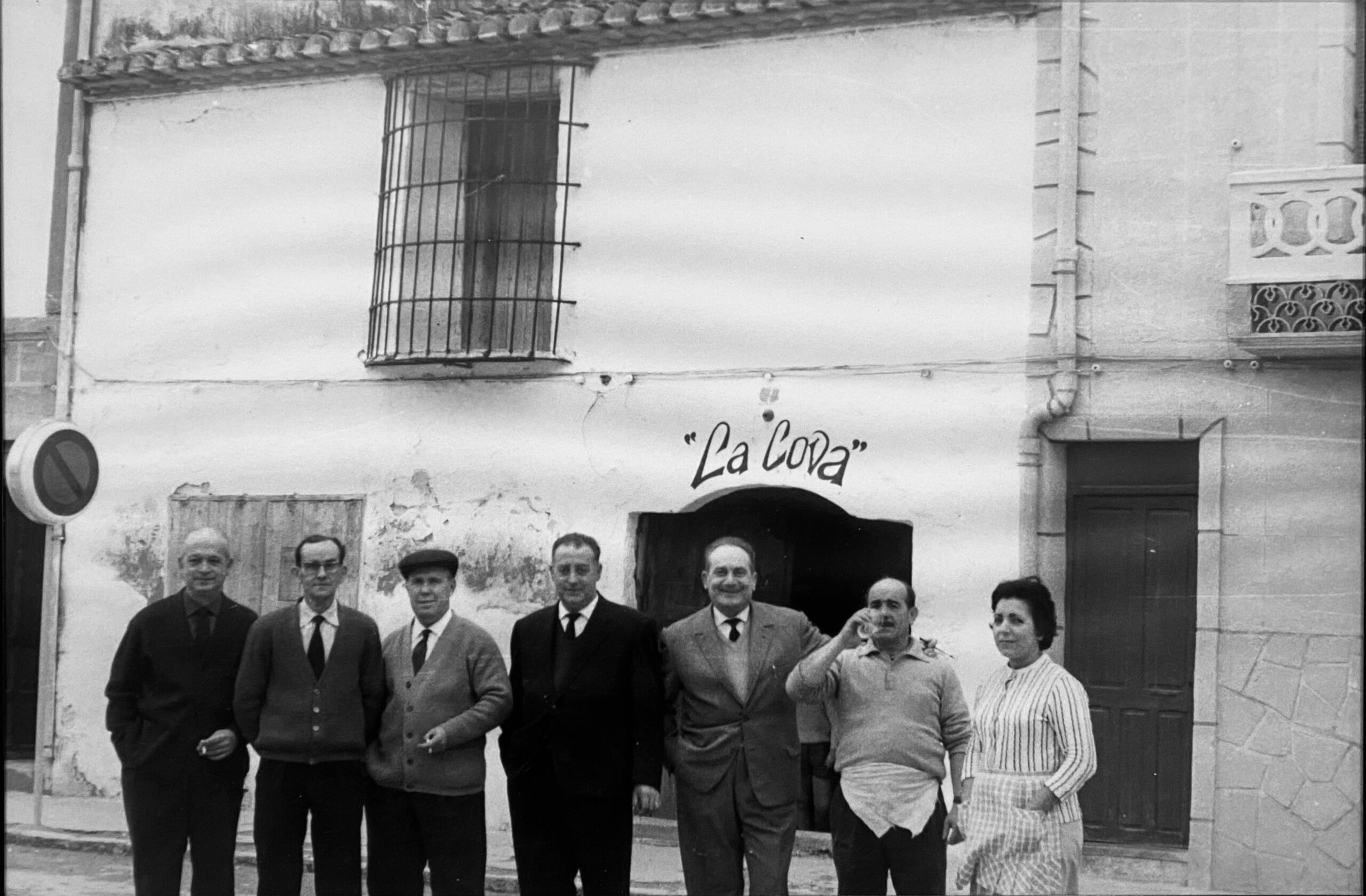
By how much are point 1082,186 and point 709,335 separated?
121 cm

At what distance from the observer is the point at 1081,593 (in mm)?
4664

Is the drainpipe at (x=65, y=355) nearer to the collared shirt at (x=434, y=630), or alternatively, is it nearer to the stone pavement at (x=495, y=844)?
the stone pavement at (x=495, y=844)

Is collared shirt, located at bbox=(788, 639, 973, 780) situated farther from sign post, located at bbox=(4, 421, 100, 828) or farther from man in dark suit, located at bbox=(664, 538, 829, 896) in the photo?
sign post, located at bbox=(4, 421, 100, 828)

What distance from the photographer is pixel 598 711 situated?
4.41 m

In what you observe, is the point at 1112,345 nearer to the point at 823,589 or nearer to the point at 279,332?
the point at 823,589

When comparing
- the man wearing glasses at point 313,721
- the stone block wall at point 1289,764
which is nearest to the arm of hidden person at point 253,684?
the man wearing glasses at point 313,721

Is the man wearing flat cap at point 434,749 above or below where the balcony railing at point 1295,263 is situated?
below

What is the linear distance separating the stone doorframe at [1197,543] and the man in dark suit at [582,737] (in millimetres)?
1257

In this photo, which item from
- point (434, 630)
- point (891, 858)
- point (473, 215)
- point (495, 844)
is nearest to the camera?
point (891, 858)

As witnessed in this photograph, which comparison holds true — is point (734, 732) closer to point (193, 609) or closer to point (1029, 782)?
point (1029, 782)

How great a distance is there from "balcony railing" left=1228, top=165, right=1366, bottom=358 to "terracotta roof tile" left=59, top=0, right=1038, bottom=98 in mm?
1114

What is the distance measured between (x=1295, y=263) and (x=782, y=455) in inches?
63.1

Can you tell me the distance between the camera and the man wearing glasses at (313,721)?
4480 mm

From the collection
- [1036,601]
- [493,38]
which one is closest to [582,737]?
[1036,601]
